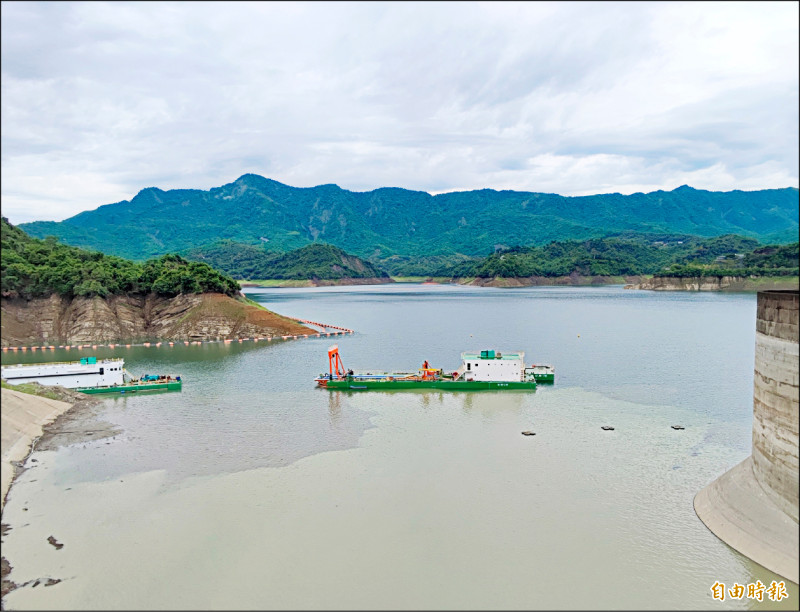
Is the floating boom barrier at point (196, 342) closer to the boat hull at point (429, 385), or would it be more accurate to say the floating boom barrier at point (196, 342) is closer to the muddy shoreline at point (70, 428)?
the muddy shoreline at point (70, 428)

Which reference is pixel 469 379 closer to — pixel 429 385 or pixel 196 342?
pixel 429 385

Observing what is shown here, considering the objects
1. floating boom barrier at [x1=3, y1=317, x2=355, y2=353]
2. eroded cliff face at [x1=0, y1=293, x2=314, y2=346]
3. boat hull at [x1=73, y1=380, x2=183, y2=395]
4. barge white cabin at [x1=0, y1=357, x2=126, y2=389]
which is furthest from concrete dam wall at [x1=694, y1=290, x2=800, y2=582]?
eroded cliff face at [x1=0, y1=293, x2=314, y2=346]

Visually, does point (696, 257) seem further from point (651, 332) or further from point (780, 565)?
point (780, 565)

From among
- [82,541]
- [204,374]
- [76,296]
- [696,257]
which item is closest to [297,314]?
[76,296]

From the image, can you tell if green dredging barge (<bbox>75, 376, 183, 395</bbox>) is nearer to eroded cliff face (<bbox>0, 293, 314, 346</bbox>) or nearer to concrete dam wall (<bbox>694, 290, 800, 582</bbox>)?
eroded cliff face (<bbox>0, 293, 314, 346</bbox>)

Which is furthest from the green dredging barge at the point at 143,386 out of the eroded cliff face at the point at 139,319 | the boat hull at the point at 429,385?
the eroded cliff face at the point at 139,319
